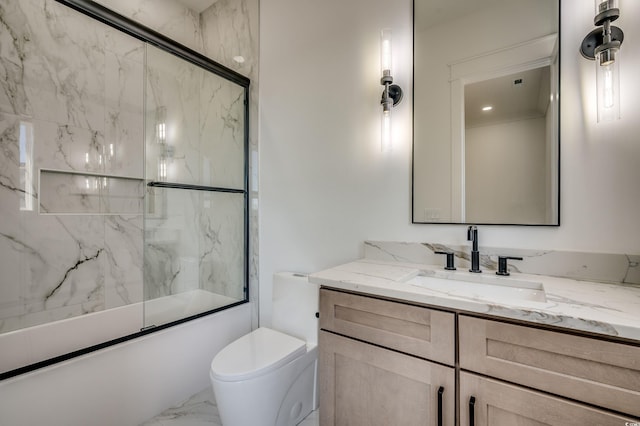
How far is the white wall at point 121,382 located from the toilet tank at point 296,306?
54 cm

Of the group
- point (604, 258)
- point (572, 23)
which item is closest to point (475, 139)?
point (572, 23)

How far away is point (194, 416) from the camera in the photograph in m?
1.62

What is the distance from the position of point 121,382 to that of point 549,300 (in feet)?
6.41

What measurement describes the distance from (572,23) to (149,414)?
2748mm

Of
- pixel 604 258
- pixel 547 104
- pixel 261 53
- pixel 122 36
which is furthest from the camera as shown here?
pixel 261 53

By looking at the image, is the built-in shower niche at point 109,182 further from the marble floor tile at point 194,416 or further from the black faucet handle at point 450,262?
the black faucet handle at point 450,262

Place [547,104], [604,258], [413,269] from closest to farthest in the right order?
[604,258] < [547,104] < [413,269]

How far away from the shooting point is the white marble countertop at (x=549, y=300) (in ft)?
2.31

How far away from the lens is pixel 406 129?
1523mm

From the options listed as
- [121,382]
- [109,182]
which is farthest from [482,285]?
[109,182]

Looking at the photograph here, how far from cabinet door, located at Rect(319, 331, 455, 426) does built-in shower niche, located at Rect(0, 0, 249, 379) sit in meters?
1.17

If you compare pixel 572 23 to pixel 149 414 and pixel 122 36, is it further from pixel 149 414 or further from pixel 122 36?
pixel 149 414

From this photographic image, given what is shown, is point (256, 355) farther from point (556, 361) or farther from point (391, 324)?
point (556, 361)

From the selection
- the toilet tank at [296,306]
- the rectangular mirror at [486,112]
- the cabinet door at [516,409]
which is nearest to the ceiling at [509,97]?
the rectangular mirror at [486,112]
